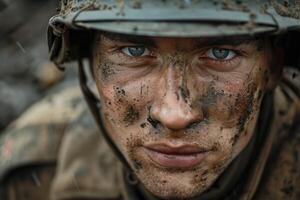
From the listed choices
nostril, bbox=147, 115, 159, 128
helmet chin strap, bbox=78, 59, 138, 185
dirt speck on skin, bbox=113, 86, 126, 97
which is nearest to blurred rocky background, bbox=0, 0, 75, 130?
helmet chin strap, bbox=78, 59, 138, 185

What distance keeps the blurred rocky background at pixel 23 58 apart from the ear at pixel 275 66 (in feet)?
5.94

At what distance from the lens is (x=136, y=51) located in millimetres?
2111

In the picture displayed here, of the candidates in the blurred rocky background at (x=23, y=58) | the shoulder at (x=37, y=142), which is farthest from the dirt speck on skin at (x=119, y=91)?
the blurred rocky background at (x=23, y=58)

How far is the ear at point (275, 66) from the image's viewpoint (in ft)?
7.65

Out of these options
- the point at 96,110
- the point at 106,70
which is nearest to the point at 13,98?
the point at 96,110

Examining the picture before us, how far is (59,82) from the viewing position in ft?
13.3

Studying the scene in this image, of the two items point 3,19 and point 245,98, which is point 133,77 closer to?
point 245,98

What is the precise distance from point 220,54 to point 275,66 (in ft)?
1.14

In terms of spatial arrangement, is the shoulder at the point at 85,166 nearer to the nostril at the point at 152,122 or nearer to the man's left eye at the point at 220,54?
the nostril at the point at 152,122

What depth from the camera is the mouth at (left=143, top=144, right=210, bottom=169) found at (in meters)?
2.09

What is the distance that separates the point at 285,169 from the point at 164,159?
21.9 inches

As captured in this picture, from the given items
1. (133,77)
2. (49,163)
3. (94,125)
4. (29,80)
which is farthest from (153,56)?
(29,80)

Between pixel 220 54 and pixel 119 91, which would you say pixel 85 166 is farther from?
pixel 220 54

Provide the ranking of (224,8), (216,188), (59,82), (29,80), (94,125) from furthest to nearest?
(29,80) < (59,82) < (94,125) < (216,188) < (224,8)
